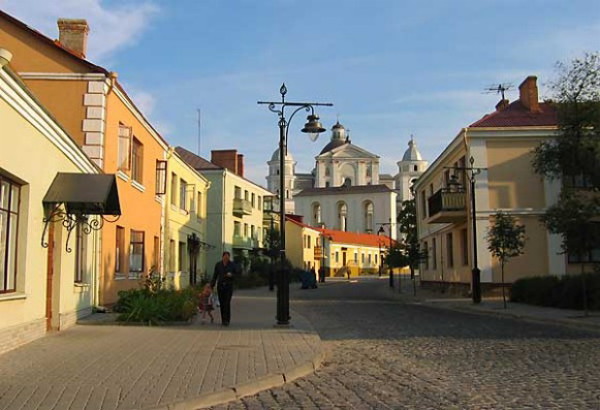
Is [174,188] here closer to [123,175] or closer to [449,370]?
[123,175]

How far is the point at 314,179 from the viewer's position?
140 m

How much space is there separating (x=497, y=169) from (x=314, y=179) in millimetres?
113010

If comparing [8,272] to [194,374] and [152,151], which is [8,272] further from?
[152,151]

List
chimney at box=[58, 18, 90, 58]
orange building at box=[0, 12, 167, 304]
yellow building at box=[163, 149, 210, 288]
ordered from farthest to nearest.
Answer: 1. yellow building at box=[163, 149, 210, 288]
2. chimney at box=[58, 18, 90, 58]
3. orange building at box=[0, 12, 167, 304]

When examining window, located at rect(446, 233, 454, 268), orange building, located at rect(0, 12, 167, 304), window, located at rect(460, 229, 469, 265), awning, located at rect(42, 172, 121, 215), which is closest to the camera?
awning, located at rect(42, 172, 121, 215)

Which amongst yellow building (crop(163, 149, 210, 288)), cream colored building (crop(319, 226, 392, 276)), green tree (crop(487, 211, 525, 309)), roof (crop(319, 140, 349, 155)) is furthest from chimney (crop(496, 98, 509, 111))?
roof (crop(319, 140, 349, 155))

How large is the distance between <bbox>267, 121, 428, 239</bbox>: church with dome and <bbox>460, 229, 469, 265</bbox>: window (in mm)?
66411

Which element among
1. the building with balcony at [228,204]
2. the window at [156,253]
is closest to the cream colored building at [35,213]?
the window at [156,253]

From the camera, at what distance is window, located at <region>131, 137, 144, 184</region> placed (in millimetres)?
20344

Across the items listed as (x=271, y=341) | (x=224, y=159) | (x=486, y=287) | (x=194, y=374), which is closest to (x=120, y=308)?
(x=271, y=341)

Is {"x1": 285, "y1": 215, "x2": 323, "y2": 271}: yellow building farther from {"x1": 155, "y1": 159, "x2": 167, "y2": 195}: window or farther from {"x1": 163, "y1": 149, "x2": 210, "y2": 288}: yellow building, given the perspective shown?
{"x1": 155, "y1": 159, "x2": 167, "y2": 195}: window

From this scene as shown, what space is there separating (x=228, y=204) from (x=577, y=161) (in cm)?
3289

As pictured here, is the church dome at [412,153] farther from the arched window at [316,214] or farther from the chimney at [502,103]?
the chimney at [502,103]

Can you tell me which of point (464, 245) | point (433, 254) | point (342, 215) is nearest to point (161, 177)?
point (464, 245)
